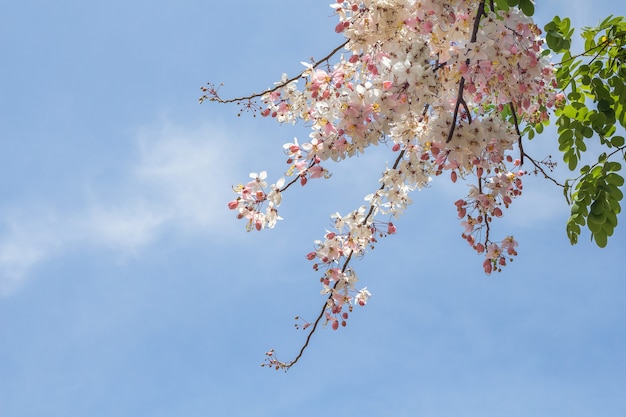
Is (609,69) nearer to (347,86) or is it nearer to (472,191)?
(472,191)

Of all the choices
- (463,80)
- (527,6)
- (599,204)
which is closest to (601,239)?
(599,204)

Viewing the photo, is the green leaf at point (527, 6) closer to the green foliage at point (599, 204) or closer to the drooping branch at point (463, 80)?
the drooping branch at point (463, 80)

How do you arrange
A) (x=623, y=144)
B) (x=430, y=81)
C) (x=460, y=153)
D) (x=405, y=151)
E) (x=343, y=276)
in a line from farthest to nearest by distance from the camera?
(x=623, y=144) → (x=343, y=276) → (x=405, y=151) → (x=460, y=153) → (x=430, y=81)

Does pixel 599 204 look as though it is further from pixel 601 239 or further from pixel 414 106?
pixel 414 106

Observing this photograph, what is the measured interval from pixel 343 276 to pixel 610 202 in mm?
1759

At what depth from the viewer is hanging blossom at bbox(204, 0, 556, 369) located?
345cm

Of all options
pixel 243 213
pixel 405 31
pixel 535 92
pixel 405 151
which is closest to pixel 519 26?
pixel 535 92

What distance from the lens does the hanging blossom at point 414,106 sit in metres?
3.45

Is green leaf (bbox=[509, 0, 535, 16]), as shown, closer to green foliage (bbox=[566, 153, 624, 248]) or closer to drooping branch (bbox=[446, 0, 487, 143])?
drooping branch (bbox=[446, 0, 487, 143])

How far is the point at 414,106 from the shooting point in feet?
11.4

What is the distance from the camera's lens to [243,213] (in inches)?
159

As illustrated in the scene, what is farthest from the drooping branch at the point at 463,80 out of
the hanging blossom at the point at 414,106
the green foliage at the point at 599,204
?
the green foliage at the point at 599,204

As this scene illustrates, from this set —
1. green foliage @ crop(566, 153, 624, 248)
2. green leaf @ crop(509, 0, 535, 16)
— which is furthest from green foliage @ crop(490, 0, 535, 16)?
green foliage @ crop(566, 153, 624, 248)

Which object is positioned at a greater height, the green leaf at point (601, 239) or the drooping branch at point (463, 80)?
the drooping branch at point (463, 80)
